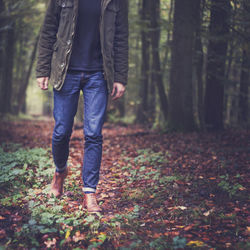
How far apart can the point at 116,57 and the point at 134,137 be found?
6.07 m

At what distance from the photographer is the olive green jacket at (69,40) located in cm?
358

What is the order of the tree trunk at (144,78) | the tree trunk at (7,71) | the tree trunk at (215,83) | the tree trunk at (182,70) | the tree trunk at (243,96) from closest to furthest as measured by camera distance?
the tree trunk at (182,70), the tree trunk at (215,83), the tree trunk at (243,96), the tree trunk at (144,78), the tree trunk at (7,71)

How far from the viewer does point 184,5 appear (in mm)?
9062

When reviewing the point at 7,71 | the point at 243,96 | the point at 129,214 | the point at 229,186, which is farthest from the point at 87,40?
the point at 7,71

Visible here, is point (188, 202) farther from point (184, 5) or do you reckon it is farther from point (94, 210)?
point (184, 5)

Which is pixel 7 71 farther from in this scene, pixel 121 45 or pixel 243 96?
pixel 121 45

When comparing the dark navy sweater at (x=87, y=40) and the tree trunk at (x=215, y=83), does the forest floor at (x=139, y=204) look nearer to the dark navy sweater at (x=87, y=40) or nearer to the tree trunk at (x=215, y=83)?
the dark navy sweater at (x=87, y=40)

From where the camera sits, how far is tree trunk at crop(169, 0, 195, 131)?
30.2 feet

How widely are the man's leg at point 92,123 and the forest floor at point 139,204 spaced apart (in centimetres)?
40

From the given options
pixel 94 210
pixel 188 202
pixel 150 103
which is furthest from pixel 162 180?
pixel 150 103

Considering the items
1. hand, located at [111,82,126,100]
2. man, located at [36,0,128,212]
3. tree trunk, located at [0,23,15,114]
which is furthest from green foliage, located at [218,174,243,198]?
tree trunk, located at [0,23,15,114]

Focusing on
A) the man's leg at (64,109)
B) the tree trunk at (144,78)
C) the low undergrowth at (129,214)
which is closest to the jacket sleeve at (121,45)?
the man's leg at (64,109)

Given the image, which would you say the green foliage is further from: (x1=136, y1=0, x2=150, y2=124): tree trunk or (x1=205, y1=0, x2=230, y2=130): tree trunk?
(x1=136, y1=0, x2=150, y2=124): tree trunk

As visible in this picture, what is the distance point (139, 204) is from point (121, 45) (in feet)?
6.60
